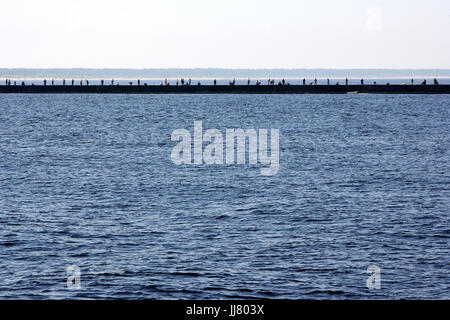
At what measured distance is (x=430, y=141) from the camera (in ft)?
272

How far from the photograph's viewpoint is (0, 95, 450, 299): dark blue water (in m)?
24.6

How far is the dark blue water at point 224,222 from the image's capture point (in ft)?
80.6

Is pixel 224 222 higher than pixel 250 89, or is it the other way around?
pixel 250 89

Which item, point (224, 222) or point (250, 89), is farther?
point (250, 89)

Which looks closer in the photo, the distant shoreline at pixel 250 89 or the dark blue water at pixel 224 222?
the dark blue water at pixel 224 222

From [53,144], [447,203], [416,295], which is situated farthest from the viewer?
[53,144]

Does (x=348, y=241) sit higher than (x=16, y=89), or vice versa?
(x=16, y=89)

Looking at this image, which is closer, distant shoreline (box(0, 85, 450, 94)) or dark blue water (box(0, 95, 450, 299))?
dark blue water (box(0, 95, 450, 299))

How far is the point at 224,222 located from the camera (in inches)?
1396

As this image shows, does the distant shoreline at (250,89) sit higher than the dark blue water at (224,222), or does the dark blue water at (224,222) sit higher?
the distant shoreline at (250,89)

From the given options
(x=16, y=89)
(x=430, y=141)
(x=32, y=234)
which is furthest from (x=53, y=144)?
(x=16, y=89)

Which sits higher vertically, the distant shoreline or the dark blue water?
the distant shoreline

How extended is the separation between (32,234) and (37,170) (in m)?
25.9
